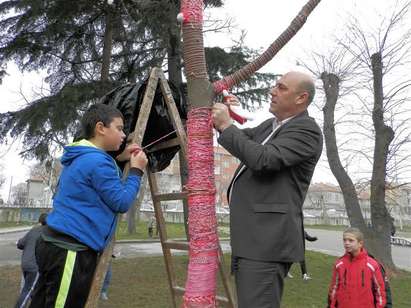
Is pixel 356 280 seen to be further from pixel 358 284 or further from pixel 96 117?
pixel 96 117

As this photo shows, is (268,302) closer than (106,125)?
Yes

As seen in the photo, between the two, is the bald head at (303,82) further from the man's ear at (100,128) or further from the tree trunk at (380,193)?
the tree trunk at (380,193)

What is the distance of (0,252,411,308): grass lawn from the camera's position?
7.77m

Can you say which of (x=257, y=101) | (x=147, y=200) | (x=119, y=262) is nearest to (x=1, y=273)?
(x=119, y=262)

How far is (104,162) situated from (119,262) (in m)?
10.1

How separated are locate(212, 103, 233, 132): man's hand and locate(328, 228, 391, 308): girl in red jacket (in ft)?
10.5

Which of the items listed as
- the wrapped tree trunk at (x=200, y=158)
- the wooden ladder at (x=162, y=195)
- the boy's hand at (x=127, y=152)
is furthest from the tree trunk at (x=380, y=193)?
the wrapped tree trunk at (x=200, y=158)

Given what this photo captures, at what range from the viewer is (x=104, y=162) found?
2.56 meters

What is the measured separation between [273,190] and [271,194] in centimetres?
2

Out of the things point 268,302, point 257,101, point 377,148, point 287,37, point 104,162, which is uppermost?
point 257,101

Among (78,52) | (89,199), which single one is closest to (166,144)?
(89,199)

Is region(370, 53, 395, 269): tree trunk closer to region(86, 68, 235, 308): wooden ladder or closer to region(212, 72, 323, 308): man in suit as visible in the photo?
region(86, 68, 235, 308): wooden ladder

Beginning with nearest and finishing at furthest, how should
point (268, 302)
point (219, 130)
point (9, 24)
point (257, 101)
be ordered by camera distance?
point (268, 302) < point (219, 130) < point (9, 24) < point (257, 101)

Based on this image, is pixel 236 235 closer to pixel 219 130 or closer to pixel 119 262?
pixel 219 130
